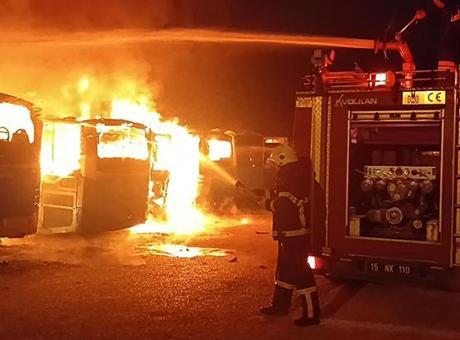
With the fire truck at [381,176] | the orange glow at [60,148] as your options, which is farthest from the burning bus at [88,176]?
the fire truck at [381,176]

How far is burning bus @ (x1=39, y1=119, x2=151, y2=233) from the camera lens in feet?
39.0

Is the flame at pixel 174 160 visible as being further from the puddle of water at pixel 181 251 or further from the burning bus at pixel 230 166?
the puddle of water at pixel 181 251

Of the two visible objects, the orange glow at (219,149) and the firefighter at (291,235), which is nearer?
the firefighter at (291,235)

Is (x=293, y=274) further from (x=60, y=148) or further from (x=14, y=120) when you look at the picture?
(x=60, y=148)

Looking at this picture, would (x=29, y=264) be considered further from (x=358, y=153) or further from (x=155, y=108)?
(x=155, y=108)

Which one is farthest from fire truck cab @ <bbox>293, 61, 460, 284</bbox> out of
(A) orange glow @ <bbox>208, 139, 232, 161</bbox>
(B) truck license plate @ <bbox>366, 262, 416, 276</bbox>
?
(A) orange glow @ <bbox>208, 139, 232, 161</bbox>

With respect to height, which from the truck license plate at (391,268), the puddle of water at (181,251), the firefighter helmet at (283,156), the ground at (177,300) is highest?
the firefighter helmet at (283,156)

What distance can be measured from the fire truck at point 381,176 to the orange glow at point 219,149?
13535mm

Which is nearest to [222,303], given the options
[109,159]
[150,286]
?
[150,286]

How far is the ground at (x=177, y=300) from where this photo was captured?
5.82m

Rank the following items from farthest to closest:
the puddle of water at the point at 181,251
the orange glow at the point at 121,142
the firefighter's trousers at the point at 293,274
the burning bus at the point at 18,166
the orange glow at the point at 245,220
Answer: the orange glow at the point at 245,220, the orange glow at the point at 121,142, the puddle of water at the point at 181,251, the burning bus at the point at 18,166, the firefighter's trousers at the point at 293,274

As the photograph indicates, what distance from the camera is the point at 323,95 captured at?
7.49m

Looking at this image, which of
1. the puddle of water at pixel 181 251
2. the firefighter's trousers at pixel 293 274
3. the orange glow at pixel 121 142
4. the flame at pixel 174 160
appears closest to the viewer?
the firefighter's trousers at pixel 293 274

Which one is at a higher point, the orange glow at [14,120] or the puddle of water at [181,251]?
the orange glow at [14,120]
